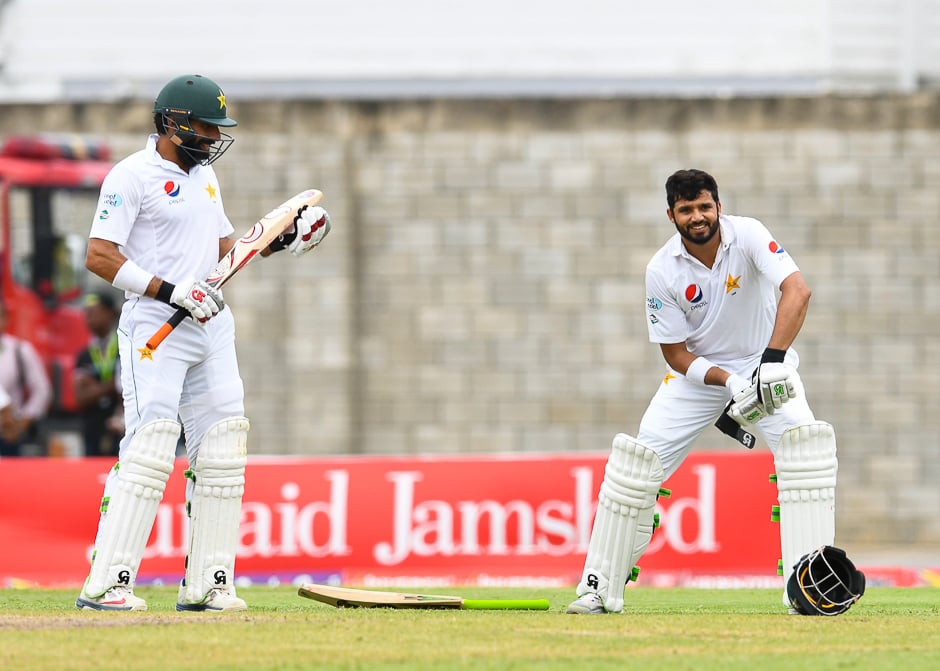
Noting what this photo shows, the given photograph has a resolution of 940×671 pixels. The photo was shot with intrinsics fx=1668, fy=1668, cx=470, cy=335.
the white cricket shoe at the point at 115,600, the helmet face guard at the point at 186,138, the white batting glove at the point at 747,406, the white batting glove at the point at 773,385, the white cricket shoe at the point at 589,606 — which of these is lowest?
the white cricket shoe at the point at 589,606

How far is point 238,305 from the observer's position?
14.8 metres

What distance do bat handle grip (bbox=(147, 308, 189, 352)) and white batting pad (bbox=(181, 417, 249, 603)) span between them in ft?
1.29

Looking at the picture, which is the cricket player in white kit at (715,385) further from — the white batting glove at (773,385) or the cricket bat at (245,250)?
the cricket bat at (245,250)

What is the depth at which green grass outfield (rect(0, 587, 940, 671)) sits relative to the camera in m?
4.71

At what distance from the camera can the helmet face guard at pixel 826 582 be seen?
5.97m

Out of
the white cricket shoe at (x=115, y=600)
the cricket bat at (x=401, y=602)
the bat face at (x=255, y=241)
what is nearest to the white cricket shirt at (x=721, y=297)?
the cricket bat at (x=401, y=602)

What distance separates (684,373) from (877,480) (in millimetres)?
8651

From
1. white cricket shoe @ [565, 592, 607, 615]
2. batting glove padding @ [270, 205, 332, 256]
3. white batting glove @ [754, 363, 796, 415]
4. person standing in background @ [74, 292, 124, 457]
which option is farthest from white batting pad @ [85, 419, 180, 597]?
person standing in background @ [74, 292, 124, 457]

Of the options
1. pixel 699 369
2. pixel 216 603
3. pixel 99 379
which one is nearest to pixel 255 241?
pixel 216 603

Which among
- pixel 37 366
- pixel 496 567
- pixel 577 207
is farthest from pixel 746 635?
pixel 577 207

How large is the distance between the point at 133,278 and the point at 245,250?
0.47m

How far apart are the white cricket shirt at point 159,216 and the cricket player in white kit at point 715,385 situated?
1.73 meters

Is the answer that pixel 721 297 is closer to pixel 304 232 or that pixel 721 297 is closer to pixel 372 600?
pixel 304 232

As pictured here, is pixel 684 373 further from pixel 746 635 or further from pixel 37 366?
pixel 37 366
